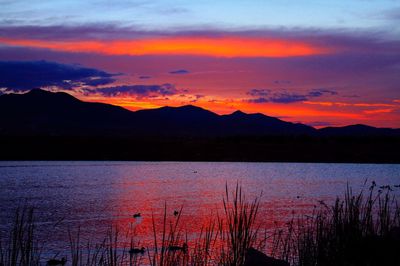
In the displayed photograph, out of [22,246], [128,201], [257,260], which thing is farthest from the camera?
[128,201]

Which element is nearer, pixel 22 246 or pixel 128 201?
pixel 22 246

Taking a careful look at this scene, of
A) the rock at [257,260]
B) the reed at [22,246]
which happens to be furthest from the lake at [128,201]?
the rock at [257,260]

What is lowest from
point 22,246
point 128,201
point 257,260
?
point 128,201

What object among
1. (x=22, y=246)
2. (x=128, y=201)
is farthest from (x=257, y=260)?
(x=128, y=201)

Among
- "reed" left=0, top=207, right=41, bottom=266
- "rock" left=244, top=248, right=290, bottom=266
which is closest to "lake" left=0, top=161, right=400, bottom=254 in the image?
"reed" left=0, top=207, right=41, bottom=266

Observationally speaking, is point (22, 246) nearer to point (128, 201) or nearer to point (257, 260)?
point (257, 260)

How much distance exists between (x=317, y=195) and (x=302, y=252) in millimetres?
27989

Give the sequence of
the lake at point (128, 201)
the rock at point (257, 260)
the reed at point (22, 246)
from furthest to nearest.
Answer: the lake at point (128, 201)
the rock at point (257, 260)
the reed at point (22, 246)

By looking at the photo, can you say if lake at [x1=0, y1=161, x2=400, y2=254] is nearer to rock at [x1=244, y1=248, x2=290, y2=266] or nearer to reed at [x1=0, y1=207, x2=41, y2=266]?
reed at [x1=0, y1=207, x2=41, y2=266]

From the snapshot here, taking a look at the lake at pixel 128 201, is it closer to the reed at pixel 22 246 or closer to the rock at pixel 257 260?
the reed at pixel 22 246

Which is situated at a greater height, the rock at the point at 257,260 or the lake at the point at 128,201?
the rock at the point at 257,260

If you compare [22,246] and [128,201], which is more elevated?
[22,246]

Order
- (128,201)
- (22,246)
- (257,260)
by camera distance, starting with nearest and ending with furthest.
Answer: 1. (257,260)
2. (22,246)
3. (128,201)

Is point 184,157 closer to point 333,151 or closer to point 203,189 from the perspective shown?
point 333,151
